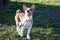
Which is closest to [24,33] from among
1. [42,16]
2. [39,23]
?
[39,23]

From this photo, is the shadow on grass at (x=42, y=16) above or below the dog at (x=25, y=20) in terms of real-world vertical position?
below

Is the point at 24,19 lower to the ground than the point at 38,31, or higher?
higher

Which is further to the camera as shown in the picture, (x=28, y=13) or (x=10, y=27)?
(x=10, y=27)

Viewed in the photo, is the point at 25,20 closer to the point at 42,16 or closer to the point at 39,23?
the point at 39,23

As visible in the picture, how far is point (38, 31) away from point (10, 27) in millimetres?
1061

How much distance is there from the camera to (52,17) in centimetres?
1066

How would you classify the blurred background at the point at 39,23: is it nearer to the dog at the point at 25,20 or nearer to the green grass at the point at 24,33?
the green grass at the point at 24,33

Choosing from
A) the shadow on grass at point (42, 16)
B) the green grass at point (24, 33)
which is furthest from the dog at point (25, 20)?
the shadow on grass at point (42, 16)

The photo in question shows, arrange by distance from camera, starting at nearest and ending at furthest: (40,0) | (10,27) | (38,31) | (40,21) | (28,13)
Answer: (28,13), (38,31), (10,27), (40,21), (40,0)

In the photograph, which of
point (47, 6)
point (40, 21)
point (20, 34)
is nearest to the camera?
point (20, 34)

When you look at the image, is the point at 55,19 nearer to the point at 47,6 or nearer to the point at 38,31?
the point at 38,31

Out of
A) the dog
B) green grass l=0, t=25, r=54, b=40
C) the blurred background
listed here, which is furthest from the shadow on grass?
the dog

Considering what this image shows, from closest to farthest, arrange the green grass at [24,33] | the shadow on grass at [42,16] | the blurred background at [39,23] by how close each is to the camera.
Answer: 1. the green grass at [24,33]
2. the blurred background at [39,23]
3. the shadow on grass at [42,16]

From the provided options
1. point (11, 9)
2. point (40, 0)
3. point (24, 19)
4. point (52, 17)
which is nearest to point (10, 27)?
point (24, 19)
